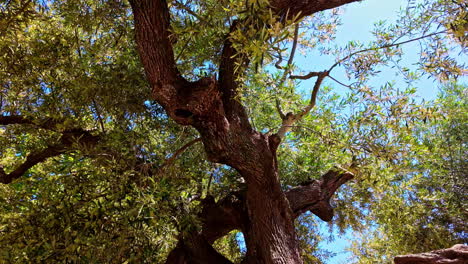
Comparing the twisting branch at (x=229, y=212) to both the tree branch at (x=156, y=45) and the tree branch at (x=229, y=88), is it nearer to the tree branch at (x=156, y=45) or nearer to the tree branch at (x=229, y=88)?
the tree branch at (x=229, y=88)

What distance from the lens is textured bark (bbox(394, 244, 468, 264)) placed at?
418cm

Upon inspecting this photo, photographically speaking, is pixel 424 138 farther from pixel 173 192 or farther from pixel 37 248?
pixel 37 248

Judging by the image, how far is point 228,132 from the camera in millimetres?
4191

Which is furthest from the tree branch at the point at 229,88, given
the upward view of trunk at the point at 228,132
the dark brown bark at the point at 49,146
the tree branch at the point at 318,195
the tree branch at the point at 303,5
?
the dark brown bark at the point at 49,146

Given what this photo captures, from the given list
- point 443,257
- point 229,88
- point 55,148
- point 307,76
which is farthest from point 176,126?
point 443,257

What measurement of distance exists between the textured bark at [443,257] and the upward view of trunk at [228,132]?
150 cm

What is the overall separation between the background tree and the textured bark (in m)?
1.01

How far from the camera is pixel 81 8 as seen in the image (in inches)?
182

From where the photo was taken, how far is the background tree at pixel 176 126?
3445 mm

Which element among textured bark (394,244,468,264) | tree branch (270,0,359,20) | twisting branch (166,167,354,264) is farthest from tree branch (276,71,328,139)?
textured bark (394,244,468,264)

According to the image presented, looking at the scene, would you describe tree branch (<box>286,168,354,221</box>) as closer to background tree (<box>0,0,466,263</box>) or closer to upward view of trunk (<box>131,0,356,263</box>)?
background tree (<box>0,0,466,263</box>)

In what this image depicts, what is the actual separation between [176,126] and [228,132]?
4.99 feet

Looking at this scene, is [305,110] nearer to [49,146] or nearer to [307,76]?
[307,76]

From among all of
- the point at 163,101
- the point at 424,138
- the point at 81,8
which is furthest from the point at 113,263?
the point at 424,138
